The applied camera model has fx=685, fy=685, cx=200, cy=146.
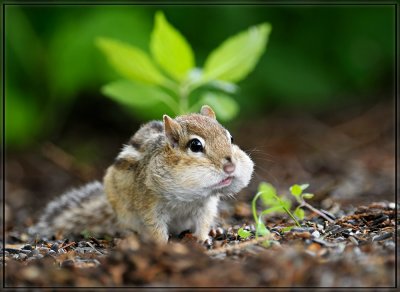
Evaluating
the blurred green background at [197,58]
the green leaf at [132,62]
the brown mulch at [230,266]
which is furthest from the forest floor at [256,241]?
the green leaf at [132,62]

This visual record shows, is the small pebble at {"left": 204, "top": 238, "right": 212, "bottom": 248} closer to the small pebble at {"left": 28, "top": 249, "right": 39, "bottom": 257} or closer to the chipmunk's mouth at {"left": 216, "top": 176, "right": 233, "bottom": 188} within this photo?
the chipmunk's mouth at {"left": 216, "top": 176, "right": 233, "bottom": 188}

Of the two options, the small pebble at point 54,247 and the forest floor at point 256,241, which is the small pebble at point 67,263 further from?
the small pebble at point 54,247

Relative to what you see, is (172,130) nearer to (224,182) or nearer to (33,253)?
(224,182)

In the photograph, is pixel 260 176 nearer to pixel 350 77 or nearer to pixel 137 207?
pixel 137 207

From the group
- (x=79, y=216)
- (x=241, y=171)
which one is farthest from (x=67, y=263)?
(x=79, y=216)

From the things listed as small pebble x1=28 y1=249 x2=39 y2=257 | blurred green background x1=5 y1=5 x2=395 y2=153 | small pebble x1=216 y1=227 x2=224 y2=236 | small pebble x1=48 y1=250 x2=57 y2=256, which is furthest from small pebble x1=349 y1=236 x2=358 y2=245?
blurred green background x1=5 y1=5 x2=395 y2=153
